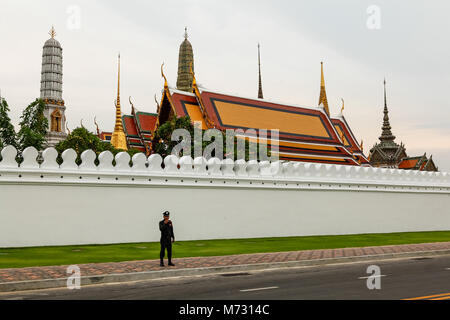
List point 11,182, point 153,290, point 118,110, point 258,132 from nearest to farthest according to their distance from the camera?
point 153,290
point 11,182
point 258,132
point 118,110

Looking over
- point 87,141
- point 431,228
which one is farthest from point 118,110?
point 431,228

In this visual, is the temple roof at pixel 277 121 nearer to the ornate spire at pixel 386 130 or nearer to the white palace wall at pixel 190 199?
the white palace wall at pixel 190 199

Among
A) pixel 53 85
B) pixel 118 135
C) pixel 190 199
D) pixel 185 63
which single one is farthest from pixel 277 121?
pixel 185 63

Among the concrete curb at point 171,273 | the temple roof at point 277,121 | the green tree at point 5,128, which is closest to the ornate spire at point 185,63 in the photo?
the temple roof at point 277,121

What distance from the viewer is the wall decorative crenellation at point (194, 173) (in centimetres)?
1389

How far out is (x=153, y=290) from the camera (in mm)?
9094

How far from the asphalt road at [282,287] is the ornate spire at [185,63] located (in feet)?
206

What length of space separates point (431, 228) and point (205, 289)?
1741 cm

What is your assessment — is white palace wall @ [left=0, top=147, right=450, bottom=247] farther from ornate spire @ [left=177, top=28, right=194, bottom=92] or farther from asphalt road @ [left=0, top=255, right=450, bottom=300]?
ornate spire @ [left=177, top=28, right=194, bottom=92]

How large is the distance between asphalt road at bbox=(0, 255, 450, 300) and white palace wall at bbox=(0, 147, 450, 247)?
5.09 m

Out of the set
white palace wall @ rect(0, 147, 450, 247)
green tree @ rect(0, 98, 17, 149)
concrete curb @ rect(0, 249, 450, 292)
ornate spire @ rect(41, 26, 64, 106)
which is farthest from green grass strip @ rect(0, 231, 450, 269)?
ornate spire @ rect(41, 26, 64, 106)

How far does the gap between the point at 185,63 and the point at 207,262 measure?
64.3 metres

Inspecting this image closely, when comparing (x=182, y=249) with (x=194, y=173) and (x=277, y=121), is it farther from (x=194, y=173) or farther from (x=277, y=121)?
(x=277, y=121)

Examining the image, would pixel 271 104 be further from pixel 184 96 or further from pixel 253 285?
pixel 253 285
